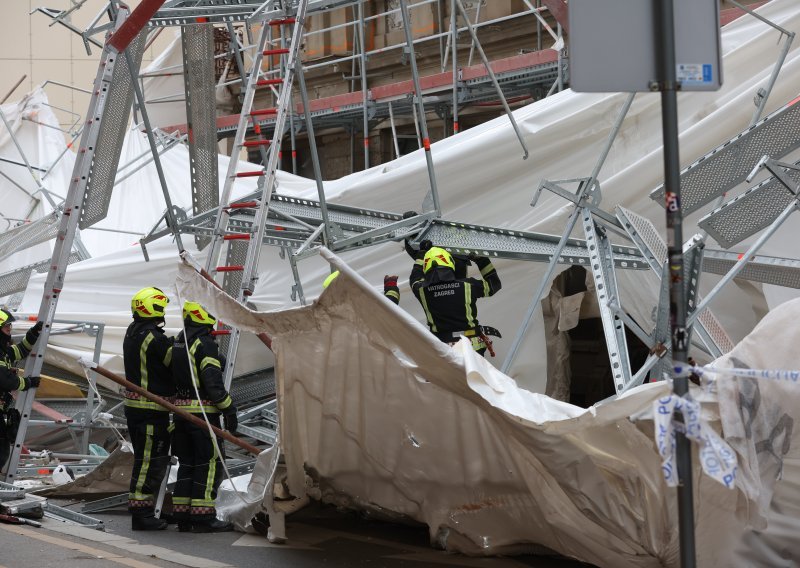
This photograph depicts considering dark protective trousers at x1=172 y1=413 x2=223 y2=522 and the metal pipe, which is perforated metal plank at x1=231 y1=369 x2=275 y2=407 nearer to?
dark protective trousers at x1=172 y1=413 x2=223 y2=522

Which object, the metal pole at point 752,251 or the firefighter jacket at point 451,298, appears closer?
the metal pole at point 752,251

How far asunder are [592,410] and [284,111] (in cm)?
446

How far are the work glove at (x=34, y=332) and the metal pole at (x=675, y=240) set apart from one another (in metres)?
5.53

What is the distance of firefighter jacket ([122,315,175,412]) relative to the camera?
789 centimetres

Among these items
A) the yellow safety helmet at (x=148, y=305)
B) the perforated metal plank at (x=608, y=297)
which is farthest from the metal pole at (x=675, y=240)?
the yellow safety helmet at (x=148, y=305)

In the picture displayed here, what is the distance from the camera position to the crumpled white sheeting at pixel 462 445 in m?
5.06

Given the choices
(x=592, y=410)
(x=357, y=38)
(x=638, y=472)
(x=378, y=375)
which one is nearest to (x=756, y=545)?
(x=638, y=472)

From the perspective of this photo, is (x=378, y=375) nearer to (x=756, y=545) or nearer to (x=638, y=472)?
(x=638, y=472)

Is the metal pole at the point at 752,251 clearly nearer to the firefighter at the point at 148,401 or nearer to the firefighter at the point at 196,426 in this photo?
the firefighter at the point at 196,426

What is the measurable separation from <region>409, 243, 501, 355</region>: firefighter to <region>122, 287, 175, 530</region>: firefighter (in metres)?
2.36

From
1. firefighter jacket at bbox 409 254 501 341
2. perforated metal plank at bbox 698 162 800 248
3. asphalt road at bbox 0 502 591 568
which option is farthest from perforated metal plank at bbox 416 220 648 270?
asphalt road at bbox 0 502 591 568

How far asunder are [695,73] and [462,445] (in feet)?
9.26

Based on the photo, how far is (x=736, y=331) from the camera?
9.09 meters

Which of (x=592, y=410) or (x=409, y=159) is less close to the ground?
(x=409, y=159)
